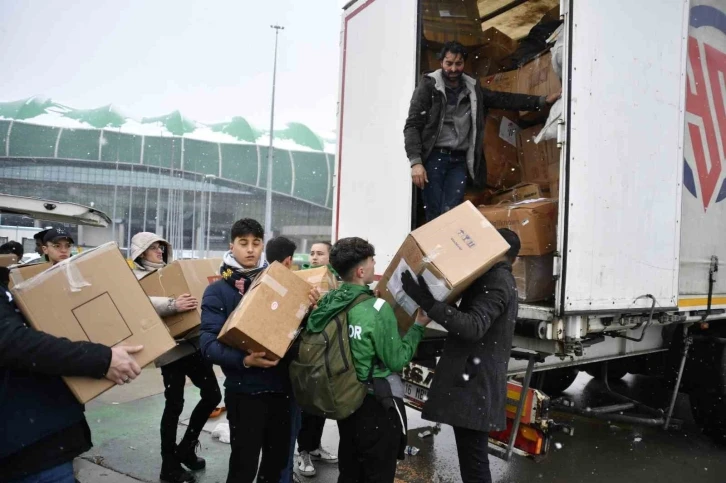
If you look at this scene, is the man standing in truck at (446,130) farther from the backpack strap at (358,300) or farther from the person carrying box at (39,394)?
the person carrying box at (39,394)

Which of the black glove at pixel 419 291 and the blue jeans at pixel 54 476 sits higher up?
the black glove at pixel 419 291

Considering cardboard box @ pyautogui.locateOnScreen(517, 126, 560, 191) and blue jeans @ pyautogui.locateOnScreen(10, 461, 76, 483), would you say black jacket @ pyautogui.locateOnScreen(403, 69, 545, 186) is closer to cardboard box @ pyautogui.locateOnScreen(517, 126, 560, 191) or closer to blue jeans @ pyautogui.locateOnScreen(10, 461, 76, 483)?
cardboard box @ pyautogui.locateOnScreen(517, 126, 560, 191)

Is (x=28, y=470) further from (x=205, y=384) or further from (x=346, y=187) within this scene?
(x=346, y=187)

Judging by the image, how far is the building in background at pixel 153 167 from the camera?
43.4 metres

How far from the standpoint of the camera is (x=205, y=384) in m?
3.66

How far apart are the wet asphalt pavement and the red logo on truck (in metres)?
1.92

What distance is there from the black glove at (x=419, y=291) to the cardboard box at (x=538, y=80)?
7.08 feet

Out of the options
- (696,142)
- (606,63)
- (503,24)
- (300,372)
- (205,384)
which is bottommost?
(205,384)

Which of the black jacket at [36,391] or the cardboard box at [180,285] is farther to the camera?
the cardboard box at [180,285]

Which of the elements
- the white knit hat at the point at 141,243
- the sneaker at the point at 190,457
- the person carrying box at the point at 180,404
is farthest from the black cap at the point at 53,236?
the sneaker at the point at 190,457

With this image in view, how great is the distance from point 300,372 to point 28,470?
1.04m

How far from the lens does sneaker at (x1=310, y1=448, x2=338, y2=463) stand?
13.5 ft

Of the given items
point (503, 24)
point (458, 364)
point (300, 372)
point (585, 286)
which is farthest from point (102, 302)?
point (503, 24)

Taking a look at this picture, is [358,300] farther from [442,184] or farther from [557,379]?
[557,379]
